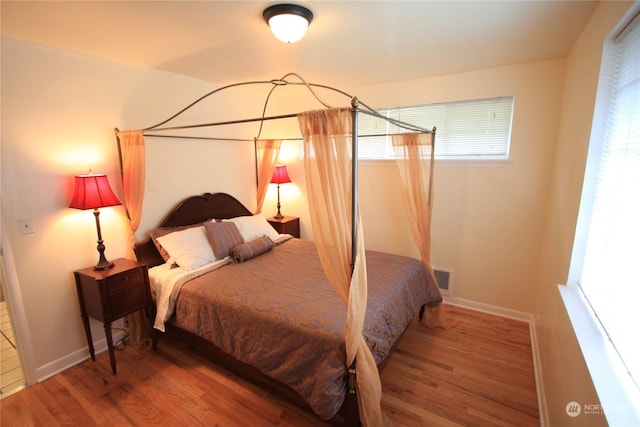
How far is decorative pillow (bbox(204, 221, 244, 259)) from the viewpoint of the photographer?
2.82 meters

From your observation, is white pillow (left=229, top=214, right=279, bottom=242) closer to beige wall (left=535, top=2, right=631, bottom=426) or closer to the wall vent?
the wall vent

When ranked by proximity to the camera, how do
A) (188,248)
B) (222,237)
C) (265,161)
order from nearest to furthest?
(188,248) → (222,237) → (265,161)

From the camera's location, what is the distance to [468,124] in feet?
9.97

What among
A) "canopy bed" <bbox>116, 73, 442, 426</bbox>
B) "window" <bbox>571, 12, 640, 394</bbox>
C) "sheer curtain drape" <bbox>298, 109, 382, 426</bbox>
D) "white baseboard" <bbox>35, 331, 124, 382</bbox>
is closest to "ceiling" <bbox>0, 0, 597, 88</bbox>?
"canopy bed" <bbox>116, 73, 442, 426</bbox>

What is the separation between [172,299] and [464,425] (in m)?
2.31

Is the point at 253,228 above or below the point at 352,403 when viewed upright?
above

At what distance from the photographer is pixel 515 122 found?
2.79 meters

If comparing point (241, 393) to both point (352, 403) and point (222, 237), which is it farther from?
point (222, 237)

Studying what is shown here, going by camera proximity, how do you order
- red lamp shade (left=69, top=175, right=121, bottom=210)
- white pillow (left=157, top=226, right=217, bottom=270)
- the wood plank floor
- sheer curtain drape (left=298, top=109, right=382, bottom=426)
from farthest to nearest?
white pillow (left=157, top=226, right=217, bottom=270), red lamp shade (left=69, top=175, right=121, bottom=210), the wood plank floor, sheer curtain drape (left=298, top=109, right=382, bottom=426)

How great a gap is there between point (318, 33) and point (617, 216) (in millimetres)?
2013

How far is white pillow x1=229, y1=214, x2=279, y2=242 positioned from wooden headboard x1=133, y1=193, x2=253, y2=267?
0.66ft

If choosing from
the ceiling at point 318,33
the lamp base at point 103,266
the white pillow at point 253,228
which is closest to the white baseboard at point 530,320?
the white pillow at point 253,228

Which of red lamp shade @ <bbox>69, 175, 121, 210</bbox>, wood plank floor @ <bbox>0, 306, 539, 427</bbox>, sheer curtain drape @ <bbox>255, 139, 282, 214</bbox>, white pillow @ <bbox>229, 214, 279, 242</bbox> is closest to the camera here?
wood plank floor @ <bbox>0, 306, 539, 427</bbox>

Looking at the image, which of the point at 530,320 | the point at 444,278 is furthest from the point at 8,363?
the point at 530,320
